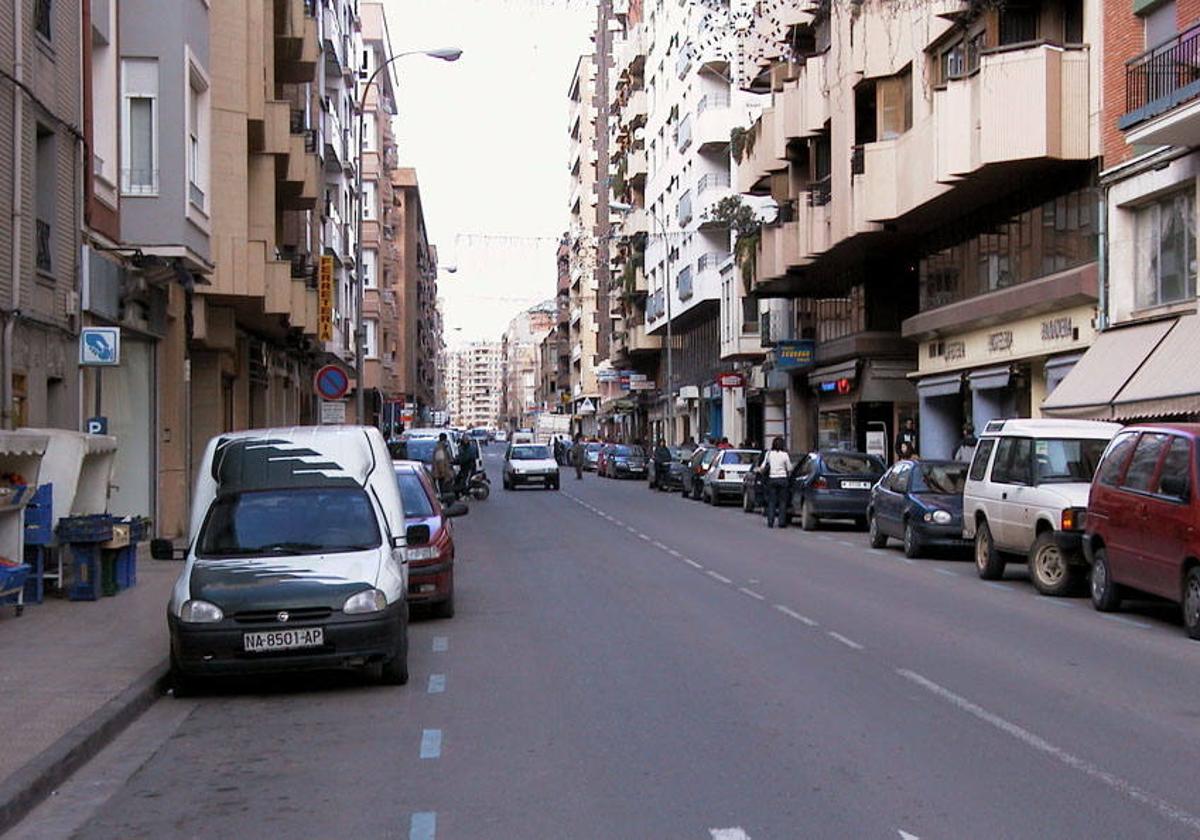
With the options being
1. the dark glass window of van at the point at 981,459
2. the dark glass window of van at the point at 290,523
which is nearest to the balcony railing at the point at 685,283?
the dark glass window of van at the point at 981,459

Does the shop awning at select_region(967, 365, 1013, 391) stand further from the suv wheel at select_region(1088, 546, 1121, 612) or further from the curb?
the curb

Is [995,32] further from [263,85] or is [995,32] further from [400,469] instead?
[400,469]

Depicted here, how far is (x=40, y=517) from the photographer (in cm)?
Result: 1584

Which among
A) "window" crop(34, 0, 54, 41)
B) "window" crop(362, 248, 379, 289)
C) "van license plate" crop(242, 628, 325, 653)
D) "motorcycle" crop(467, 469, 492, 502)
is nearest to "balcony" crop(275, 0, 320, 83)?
"motorcycle" crop(467, 469, 492, 502)

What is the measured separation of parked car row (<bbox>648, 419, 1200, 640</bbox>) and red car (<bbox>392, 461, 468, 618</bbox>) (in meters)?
7.00

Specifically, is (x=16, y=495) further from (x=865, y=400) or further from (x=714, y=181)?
(x=714, y=181)

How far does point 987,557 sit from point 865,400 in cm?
2240

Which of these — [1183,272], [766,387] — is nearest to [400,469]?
[1183,272]

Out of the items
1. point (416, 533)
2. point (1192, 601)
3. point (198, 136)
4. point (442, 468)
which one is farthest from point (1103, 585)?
point (442, 468)

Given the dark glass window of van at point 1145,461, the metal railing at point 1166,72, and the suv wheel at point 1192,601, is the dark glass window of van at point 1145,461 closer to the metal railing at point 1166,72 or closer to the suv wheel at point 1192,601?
the suv wheel at point 1192,601

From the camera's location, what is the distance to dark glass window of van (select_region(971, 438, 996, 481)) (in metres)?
19.8

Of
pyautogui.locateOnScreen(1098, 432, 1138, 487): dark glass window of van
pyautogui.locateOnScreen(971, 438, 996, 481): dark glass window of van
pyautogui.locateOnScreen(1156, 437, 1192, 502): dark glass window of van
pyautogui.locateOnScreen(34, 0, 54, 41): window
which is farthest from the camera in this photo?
pyautogui.locateOnScreen(971, 438, 996, 481): dark glass window of van

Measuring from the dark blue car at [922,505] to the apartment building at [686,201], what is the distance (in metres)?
33.2

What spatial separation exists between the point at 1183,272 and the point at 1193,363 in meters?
2.52
